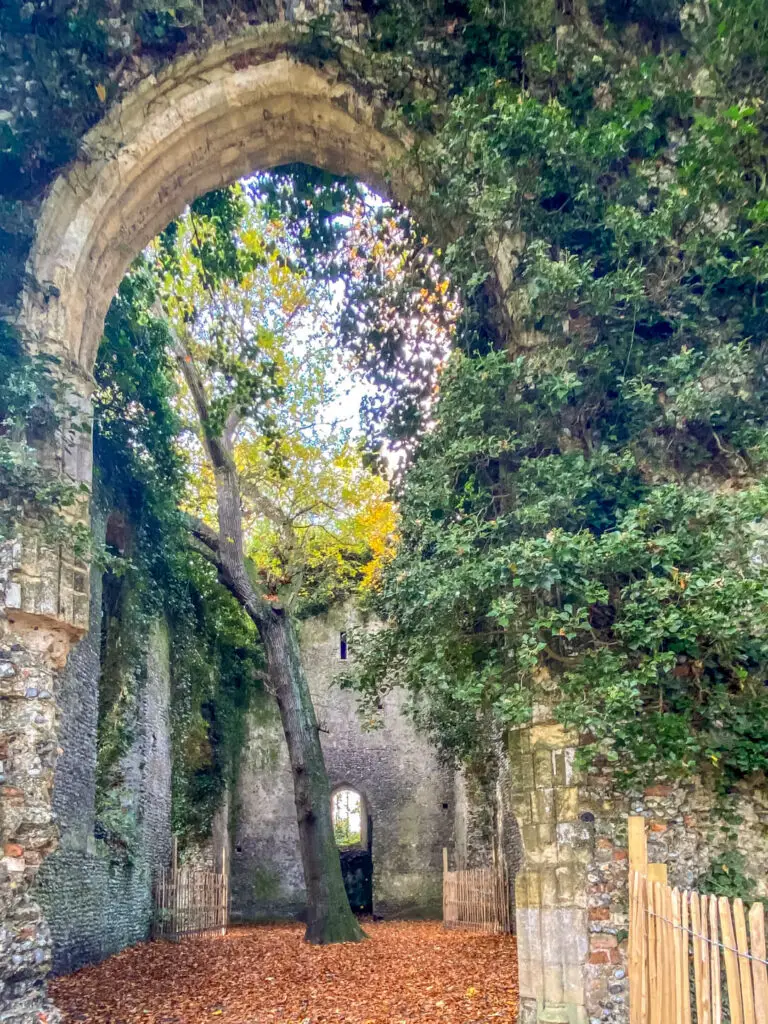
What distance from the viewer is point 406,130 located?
7.04 m

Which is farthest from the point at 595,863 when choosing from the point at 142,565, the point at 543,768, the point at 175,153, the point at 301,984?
the point at 142,565

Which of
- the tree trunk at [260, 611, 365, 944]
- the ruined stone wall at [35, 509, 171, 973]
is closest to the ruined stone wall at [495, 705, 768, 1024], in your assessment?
the ruined stone wall at [35, 509, 171, 973]

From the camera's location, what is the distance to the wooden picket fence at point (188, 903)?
12305 mm

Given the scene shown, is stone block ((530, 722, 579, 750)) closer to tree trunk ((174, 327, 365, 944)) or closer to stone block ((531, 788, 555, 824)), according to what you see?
stone block ((531, 788, 555, 824))

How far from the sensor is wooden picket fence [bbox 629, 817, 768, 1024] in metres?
2.34

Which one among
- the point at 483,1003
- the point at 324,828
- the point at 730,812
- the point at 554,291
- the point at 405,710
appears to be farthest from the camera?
the point at 324,828

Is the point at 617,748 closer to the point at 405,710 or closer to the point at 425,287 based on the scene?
the point at 405,710

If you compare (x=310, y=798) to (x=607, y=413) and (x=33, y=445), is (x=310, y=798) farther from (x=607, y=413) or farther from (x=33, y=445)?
(x=607, y=413)

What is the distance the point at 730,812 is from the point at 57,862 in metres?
7.35

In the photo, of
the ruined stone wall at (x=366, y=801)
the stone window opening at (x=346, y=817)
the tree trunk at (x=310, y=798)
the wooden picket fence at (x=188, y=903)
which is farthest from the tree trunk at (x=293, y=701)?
A: the stone window opening at (x=346, y=817)

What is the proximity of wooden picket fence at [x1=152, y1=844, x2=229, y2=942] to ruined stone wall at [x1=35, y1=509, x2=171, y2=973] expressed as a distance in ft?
0.86

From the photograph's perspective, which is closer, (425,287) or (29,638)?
(29,638)

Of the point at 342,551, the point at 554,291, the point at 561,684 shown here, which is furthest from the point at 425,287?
the point at 342,551

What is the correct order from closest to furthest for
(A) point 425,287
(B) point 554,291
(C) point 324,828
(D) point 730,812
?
1. (D) point 730,812
2. (B) point 554,291
3. (A) point 425,287
4. (C) point 324,828
